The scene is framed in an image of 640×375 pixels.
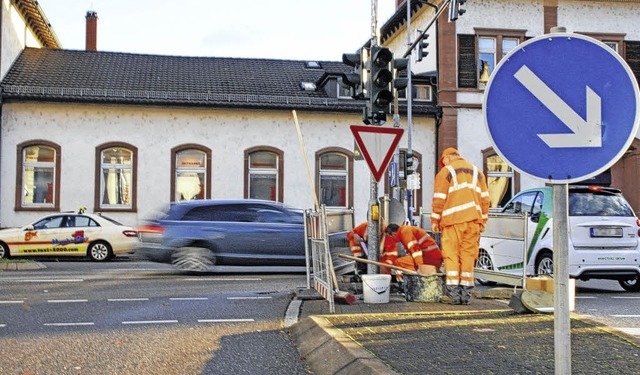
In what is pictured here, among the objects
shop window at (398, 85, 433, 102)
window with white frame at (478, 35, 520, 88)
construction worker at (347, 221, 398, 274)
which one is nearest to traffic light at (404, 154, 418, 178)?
shop window at (398, 85, 433, 102)

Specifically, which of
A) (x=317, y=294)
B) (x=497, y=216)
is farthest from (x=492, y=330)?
(x=497, y=216)

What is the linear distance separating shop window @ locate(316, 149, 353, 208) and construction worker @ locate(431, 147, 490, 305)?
19.3m

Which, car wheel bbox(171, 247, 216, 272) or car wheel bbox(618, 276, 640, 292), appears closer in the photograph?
car wheel bbox(618, 276, 640, 292)

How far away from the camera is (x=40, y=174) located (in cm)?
2698

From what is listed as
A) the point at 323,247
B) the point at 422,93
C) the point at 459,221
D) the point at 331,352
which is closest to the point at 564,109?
the point at 331,352

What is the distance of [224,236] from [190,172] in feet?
41.1

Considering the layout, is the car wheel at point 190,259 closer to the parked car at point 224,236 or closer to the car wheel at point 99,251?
the parked car at point 224,236

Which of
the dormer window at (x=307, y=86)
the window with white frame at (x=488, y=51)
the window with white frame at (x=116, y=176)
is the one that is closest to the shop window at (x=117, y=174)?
the window with white frame at (x=116, y=176)

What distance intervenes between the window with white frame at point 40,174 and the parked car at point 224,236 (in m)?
12.4

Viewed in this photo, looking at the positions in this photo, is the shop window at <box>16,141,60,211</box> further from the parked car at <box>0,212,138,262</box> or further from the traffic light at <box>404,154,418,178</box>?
the traffic light at <box>404,154,418,178</box>

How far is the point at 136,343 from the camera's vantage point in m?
7.41

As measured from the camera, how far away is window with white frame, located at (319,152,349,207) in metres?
28.9

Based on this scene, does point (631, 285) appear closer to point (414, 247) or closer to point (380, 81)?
point (414, 247)

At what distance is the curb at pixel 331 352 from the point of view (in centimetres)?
543
